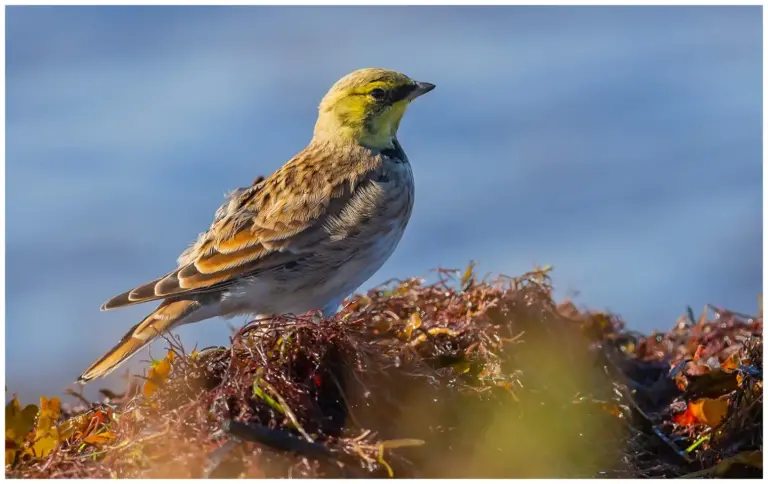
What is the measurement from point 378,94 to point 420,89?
265 mm

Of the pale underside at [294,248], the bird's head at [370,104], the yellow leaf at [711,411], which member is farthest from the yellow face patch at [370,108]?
the yellow leaf at [711,411]

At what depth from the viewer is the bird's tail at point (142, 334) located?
450 cm

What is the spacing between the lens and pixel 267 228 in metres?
5.04

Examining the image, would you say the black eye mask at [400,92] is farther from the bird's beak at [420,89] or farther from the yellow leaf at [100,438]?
the yellow leaf at [100,438]

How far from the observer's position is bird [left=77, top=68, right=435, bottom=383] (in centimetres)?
470

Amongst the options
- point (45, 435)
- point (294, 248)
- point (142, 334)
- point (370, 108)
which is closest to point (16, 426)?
point (45, 435)

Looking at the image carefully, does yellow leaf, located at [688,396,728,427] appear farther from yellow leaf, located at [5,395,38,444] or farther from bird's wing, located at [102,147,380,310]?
yellow leaf, located at [5,395,38,444]

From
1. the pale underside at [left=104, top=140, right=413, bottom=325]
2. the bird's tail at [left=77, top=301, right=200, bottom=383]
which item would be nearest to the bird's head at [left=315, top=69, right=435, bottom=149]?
the pale underside at [left=104, top=140, right=413, bottom=325]

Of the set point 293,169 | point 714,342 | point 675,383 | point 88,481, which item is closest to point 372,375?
point 88,481

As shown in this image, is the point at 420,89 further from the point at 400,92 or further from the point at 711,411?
the point at 711,411

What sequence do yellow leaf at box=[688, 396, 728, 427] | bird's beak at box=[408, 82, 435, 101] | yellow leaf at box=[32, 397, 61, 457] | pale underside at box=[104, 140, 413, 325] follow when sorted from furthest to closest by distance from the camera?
bird's beak at box=[408, 82, 435, 101]
pale underside at box=[104, 140, 413, 325]
yellow leaf at box=[688, 396, 728, 427]
yellow leaf at box=[32, 397, 61, 457]

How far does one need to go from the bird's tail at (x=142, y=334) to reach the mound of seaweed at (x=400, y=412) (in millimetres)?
807

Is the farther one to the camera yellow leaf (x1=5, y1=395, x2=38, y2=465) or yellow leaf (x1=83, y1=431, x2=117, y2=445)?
yellow leaf (x1=5, y1=395, x2=38, y2=465)

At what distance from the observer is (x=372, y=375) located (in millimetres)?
3037
